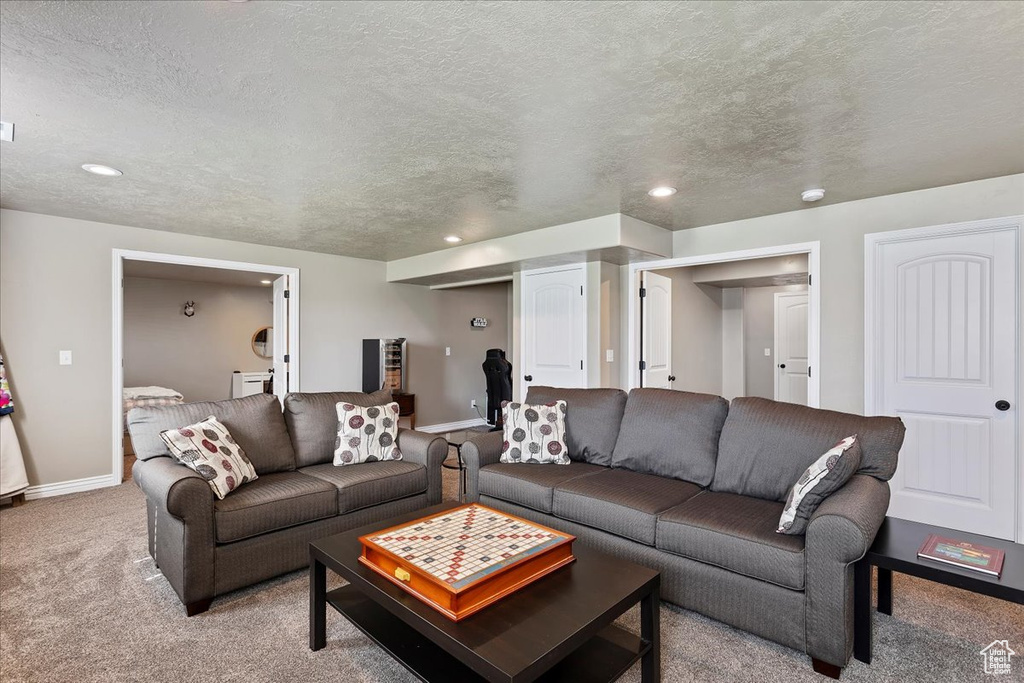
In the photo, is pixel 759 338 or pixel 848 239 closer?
pixel 848 239

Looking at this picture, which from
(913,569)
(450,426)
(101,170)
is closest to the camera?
(913,569)

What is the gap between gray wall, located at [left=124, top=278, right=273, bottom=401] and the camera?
7.33 m

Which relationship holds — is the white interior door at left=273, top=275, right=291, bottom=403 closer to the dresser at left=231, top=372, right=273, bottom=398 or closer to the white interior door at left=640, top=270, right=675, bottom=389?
the dresser at left=231, top=372, right=273, bottom=398

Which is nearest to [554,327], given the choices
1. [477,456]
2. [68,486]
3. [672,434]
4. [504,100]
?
[477,456]

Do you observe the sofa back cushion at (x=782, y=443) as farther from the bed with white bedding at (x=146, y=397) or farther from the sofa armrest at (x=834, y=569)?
the bed with white bedding at (x=146, y=397)

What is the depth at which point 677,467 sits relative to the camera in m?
2.80

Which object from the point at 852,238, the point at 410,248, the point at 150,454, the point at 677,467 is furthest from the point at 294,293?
the point at 852,238

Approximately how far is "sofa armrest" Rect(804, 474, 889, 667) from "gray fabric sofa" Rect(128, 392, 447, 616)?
7.07 ft

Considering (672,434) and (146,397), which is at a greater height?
(672,434)

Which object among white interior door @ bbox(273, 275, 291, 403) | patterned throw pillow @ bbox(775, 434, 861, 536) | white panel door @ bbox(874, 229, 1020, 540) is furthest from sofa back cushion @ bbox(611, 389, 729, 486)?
white interior door @ bbox(273, 275, 291, 403)

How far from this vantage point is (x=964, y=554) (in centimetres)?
177

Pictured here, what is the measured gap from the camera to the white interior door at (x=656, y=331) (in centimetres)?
496

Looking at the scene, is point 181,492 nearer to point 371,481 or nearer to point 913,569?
point 371,481

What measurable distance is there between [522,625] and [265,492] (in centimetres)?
174
